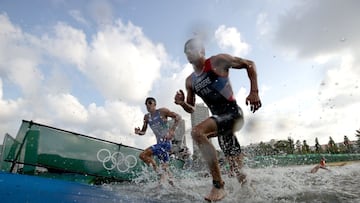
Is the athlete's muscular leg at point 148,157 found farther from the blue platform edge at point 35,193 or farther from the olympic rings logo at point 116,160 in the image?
the blue platform edge at point 35,193

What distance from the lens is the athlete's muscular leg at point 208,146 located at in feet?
11.2

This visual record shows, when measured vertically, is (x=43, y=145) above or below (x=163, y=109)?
below

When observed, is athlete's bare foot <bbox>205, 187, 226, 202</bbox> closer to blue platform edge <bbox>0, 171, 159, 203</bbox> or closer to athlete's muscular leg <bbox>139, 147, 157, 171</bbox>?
blue platform edge <bbox>0, 171, 159, 203</bbox>

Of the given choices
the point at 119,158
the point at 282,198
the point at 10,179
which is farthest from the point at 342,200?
the point at 119,158

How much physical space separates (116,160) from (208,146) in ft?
16.4

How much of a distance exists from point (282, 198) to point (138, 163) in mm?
5718

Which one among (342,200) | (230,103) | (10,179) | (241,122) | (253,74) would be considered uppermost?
(253,74)

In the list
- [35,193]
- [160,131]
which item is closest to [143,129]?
[160,131]

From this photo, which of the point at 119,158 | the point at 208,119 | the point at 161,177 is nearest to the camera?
the point at 208,119

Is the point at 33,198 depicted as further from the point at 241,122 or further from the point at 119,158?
the point at 119,158

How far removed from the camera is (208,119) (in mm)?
3715

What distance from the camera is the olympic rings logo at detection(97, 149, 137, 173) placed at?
7.68m

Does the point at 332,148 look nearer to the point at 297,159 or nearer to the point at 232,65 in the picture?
the point at 297,159

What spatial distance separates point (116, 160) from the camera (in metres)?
7.96
